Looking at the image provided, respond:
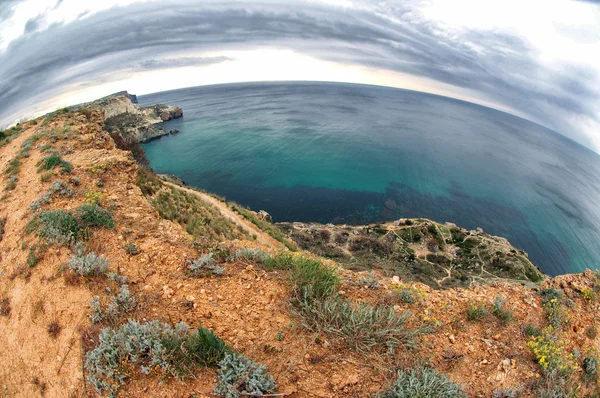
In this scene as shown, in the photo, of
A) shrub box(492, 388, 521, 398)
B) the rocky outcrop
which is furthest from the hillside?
the rocky outcrop

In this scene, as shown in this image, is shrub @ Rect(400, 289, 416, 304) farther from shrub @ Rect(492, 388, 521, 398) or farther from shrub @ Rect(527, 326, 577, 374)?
shrub @ Rect(527, 326, 577, 374)

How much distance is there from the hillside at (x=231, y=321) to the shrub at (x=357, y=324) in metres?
0.03

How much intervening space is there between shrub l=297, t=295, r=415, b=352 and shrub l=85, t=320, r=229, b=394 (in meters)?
1.75

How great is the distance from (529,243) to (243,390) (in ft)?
240

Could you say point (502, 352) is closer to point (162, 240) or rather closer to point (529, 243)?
point (162, 240)

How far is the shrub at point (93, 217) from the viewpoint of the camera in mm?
7379

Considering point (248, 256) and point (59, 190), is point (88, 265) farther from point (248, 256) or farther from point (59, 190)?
point (59, 190)

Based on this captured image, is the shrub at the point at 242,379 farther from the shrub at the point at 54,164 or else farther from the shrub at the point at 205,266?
the shrub at the point at 54,164

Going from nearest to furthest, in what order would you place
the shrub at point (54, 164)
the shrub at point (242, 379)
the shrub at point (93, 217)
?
the shrub at point (242, 379)
the shrub at point (93, 217)
the shrub at point (54, 164)

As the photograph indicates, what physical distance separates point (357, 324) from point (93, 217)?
7.97 meters

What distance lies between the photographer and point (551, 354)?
506 centimetres

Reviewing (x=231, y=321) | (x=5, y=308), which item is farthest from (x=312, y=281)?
(x=5, y=308)

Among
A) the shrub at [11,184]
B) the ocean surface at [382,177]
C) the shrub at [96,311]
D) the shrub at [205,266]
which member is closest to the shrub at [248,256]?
the shrub at [205,266]

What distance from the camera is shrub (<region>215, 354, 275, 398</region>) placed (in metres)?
3.67
